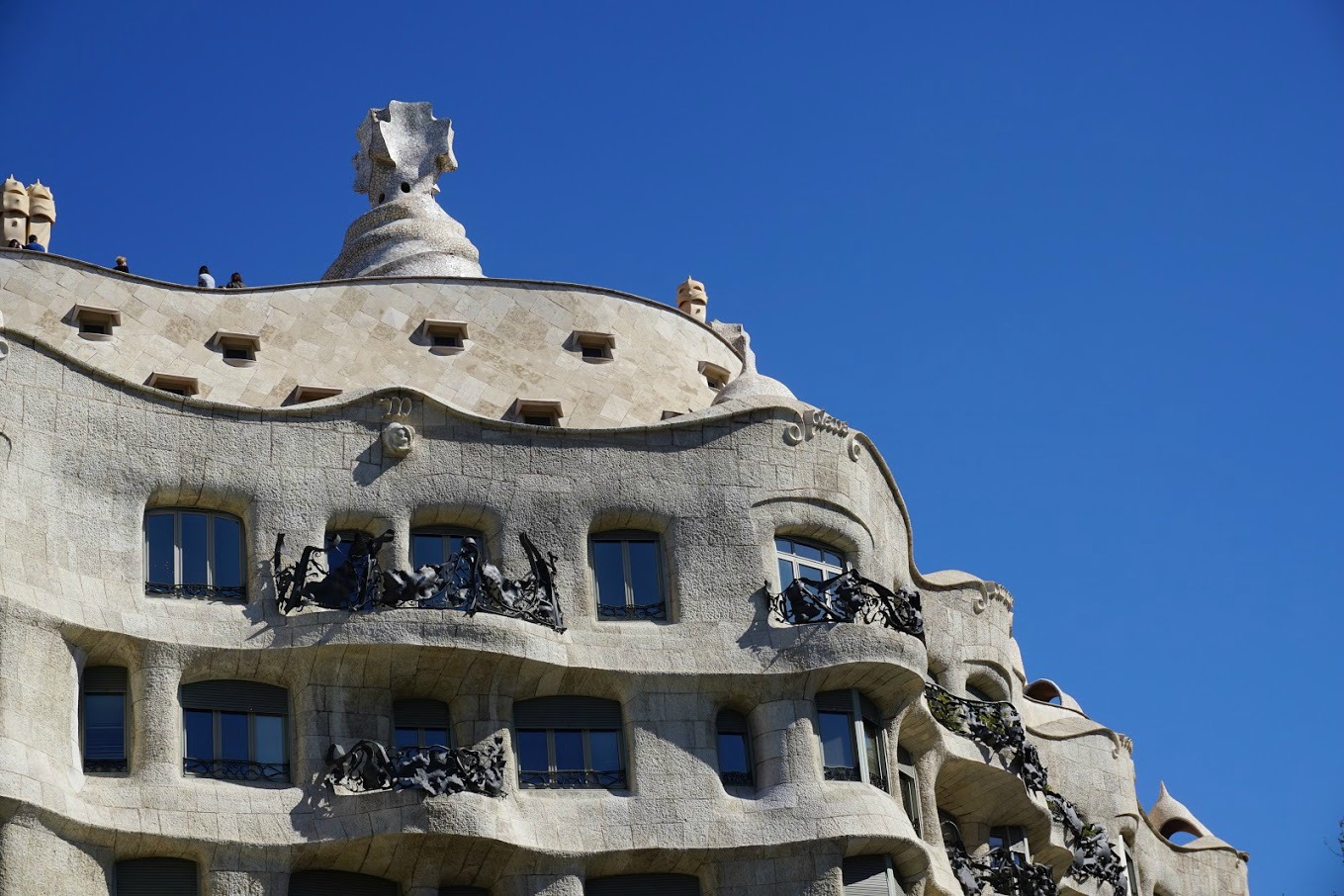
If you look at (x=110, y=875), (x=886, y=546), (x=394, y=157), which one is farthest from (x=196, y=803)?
(x=394, y=157)

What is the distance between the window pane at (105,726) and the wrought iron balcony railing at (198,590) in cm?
172

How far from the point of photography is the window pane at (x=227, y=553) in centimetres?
3969

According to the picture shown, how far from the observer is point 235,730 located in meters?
38.8

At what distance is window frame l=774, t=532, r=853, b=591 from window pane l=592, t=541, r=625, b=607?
248cm

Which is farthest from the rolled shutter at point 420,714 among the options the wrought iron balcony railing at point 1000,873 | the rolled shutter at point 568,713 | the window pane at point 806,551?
the wrought iron balcony railing at point 1000,873

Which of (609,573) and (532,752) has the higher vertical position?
(609,573)

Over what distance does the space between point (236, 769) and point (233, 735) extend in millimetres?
567

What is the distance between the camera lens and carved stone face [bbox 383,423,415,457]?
41.1 m

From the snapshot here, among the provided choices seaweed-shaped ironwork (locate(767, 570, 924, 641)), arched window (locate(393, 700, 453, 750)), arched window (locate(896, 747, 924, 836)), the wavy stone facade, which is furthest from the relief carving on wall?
arched window (locate(393, 700, 453, 750))

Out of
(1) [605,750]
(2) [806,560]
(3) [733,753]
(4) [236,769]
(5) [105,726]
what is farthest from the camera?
(2) [806,560]

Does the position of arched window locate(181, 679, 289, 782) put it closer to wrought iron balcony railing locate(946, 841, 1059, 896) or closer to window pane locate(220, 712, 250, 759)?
window pane locate(220, 712, 250, 759)

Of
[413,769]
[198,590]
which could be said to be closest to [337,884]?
[413,769]

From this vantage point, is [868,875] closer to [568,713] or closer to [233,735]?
[568,713]

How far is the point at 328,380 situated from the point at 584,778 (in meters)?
8.64
